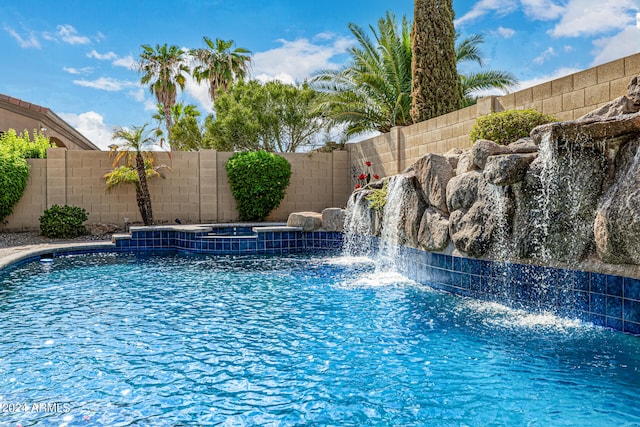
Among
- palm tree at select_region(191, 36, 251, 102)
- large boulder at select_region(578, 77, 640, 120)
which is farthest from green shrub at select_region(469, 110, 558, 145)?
palm tree at select_region(191, 36, 251, 102)

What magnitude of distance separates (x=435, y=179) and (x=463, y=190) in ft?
2.26

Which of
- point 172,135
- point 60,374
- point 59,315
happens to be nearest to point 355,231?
point 59,315

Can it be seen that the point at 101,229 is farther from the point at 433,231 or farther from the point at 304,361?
the point at 304,361

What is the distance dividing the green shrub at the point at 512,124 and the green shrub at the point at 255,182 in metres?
7.88

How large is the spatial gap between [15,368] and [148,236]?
783 cm

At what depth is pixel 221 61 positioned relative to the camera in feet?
79.6

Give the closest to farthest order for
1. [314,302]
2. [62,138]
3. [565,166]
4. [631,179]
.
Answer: [631,179], [565,166], [314,302], [62,138]

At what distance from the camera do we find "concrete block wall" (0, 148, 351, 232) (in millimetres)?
13156

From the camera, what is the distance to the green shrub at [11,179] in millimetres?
12164

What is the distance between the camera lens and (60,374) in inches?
131

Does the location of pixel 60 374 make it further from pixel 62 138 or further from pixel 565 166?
pixel 62 138

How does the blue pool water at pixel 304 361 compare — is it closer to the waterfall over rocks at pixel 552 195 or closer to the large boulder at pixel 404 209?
the waterfall over rocks at pixel 552 195

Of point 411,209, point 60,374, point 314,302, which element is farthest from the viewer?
point 411,209

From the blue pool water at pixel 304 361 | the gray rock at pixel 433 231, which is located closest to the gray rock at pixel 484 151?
the gray rock at pixel 433 231
